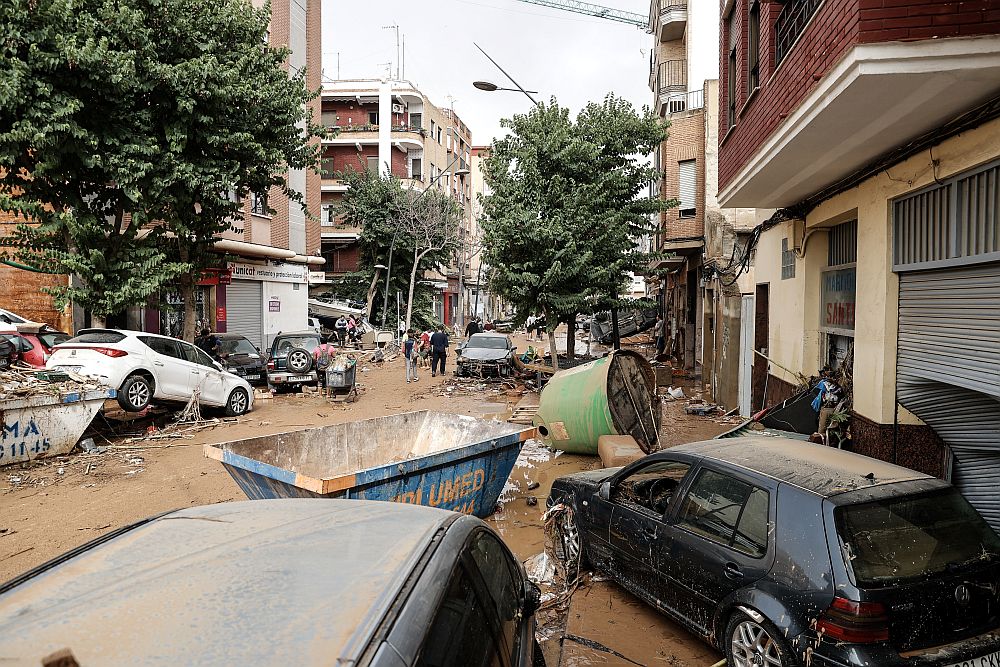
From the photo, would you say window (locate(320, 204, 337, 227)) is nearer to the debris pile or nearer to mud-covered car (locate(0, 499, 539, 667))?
the debris pile

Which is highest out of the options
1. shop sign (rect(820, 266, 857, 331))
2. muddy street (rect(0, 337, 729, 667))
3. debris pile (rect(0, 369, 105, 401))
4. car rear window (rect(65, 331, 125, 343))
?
shop sign (rect(820, 266, 857, 331))

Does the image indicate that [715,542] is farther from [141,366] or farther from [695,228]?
[695,228]

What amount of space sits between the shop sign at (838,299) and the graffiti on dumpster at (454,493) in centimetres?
525

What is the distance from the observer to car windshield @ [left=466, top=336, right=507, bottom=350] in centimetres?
2061

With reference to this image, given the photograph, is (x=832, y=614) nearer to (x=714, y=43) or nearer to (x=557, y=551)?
(x=557, y=551)

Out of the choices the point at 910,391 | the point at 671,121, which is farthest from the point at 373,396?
the point at 910,391

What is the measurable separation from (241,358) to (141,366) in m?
6.59

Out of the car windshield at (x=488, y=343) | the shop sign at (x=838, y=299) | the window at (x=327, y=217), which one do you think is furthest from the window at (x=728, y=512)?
the window at (x=327, y=217)

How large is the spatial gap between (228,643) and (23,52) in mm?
14039

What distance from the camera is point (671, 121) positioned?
1933 cm

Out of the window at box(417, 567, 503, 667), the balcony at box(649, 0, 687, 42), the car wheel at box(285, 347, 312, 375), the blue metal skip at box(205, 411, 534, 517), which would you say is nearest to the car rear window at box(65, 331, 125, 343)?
the blue metal skip at box(205, 411, 534, 517)

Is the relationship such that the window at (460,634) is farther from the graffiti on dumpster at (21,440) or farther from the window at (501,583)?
the graffiti on dumpster at (21,440)

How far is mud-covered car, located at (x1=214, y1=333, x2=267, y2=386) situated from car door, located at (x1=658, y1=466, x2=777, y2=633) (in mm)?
15274

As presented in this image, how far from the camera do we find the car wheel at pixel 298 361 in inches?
680
